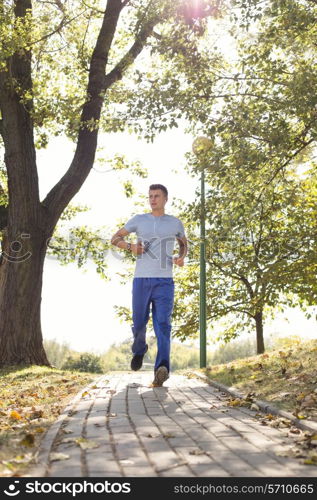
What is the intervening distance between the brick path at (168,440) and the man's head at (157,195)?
252 centimetres

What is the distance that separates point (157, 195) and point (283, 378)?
2.91m

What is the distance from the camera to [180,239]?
27.6 ft

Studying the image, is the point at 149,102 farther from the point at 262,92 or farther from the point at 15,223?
the point at 15,223

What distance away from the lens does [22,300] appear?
1358 cm

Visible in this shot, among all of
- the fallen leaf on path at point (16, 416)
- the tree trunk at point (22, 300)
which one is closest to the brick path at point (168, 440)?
the fallen leaf on path at point (16, 416)

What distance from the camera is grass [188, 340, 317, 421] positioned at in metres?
6.30

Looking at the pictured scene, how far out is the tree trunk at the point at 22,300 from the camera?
44.1 feet

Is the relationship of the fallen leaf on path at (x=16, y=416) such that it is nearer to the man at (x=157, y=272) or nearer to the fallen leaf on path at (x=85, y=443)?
the fallen leaf on path at (x=85, y=443)

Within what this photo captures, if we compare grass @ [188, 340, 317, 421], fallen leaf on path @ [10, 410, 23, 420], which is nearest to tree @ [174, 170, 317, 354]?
grass @ [188, 340, 317, 421]

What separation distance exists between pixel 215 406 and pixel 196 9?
8630 millimetres

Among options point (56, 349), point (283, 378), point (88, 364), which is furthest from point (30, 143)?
point (56, 349)

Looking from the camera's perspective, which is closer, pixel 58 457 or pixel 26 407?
pixel 58 457

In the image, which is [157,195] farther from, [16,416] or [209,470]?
[209,470]
